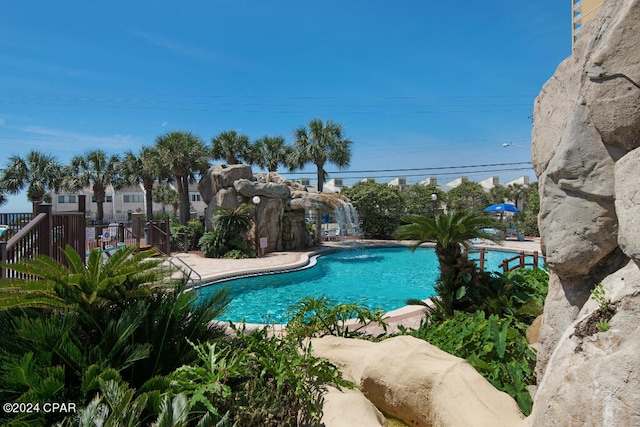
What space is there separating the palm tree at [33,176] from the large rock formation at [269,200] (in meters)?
20.3

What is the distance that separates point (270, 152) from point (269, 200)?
38.7 ft

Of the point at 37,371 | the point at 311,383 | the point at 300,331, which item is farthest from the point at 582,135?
the point at 37,371

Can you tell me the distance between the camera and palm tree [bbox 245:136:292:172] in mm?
31625

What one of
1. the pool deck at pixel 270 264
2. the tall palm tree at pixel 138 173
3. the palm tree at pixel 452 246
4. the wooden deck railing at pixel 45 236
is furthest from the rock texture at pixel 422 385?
the tall palm tree at pixel 138 173

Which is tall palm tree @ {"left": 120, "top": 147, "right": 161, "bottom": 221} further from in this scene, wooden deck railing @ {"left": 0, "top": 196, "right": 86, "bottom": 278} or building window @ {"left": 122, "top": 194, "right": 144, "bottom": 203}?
building window @ {"left": 122, "top": 194, "right": 144, "bottom": 203}

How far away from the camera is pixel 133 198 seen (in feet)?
179

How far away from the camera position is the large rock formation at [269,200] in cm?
2094

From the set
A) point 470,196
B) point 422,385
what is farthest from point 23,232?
point 470,196

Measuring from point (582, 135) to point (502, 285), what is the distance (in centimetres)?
552

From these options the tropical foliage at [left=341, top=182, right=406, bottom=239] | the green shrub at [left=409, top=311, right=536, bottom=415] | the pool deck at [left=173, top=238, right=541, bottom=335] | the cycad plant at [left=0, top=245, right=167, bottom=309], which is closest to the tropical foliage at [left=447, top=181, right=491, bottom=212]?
the tropical foliage at [left=341, top=182, right=406, bottom=239]

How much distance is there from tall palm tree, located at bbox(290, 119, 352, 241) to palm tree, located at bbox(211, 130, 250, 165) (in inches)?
169

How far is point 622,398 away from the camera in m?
2.20

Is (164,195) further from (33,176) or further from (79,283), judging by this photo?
(79,283)

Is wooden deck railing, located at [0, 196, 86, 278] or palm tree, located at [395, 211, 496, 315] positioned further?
palm tree, located at [395, 211, 496, 315]
